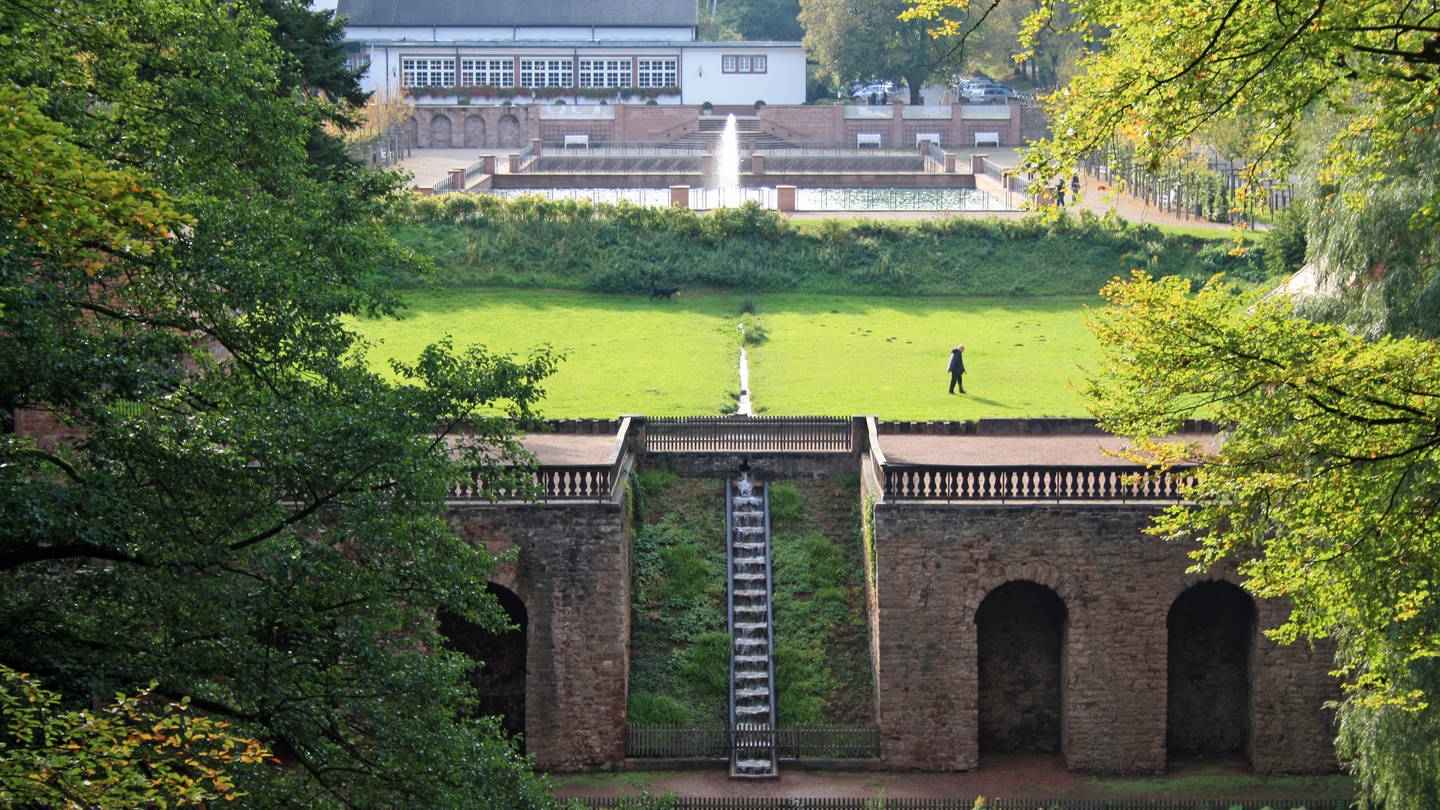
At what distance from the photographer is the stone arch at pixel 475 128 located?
98.4 m

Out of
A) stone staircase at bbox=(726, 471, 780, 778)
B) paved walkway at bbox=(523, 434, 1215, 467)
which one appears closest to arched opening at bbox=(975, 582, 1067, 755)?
paved walkway at bbox=(523, 434, 1215, 467)

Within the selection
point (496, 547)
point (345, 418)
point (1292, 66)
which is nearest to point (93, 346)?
point (345, 418)

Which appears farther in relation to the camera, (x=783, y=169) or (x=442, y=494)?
(x=783, y=169)

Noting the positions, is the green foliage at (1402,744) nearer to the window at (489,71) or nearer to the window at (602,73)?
the window at (602,73)

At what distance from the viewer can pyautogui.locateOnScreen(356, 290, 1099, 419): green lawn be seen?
39.7 m

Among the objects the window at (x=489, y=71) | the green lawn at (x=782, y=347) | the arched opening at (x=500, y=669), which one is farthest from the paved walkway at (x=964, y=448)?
the window at (x=489, y=71)

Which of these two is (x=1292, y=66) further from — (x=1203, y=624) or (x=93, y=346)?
(x=1203, y=624)

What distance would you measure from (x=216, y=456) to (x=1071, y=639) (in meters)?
16.6

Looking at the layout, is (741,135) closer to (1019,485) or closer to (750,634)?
(750,634)

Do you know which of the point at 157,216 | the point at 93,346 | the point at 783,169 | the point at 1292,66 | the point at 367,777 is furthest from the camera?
the point at 783,169

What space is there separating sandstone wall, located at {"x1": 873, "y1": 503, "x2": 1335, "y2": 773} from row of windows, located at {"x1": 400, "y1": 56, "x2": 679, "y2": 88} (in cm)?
7581

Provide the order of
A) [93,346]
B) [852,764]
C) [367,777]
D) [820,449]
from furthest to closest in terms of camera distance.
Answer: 1. [820,449]
2. [852,764]
3. [367,777]
4. [93,346]

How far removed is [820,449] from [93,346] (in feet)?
61.9

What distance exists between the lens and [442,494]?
18938mm
